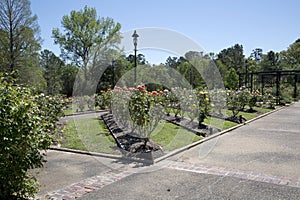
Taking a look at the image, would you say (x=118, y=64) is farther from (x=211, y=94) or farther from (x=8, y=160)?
(x=8, y=160)

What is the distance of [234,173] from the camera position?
5074 millimetres

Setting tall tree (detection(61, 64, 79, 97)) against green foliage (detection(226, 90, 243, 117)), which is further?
tall tree (detection(61, 64, 79, 97))

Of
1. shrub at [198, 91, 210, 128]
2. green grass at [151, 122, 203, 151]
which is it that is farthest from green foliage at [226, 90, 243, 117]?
green grass at [151, 122, 203, 151]

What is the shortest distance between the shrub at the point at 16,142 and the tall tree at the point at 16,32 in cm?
2447

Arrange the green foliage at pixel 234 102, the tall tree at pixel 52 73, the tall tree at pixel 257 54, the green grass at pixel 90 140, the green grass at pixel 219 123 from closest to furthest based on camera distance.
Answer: the green grass at pixel 90 140
the green grass at pixel 219 123
the green foliage at pixel 234 102
the tall tree at pixel 52 73
the tall tree at pixel 257 54

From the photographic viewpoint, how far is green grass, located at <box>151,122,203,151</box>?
7.29 meters

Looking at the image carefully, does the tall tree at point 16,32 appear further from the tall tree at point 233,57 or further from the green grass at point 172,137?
the tall tree at point 233,57

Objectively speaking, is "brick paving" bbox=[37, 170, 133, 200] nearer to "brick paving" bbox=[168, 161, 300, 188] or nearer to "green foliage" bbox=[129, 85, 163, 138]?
"brick paving" bbox=[168, 161, 300, 188]

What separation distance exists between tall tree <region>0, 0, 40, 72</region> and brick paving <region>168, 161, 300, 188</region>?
78.9ft

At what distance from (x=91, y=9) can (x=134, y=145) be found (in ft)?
115

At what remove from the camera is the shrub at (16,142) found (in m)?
3.22

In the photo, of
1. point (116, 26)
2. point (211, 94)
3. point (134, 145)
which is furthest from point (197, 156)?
point (116, 26)

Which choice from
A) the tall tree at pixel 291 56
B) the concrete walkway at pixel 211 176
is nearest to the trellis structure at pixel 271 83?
the tall tree at pixel 291 56

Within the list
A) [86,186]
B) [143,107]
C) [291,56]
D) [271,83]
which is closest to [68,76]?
[271,83]
